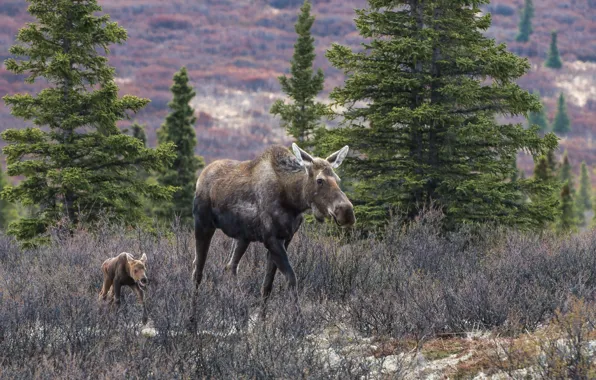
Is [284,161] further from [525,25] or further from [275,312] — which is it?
[525,25]

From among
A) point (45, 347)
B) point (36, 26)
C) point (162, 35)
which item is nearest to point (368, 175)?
point (36, 26)

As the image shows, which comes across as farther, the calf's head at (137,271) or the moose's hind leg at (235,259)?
the moose's hind leg at (235,259)

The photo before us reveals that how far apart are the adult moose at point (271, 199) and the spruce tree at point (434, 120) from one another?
685cm

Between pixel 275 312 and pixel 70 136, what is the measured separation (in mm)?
11692

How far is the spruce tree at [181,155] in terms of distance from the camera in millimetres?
30469

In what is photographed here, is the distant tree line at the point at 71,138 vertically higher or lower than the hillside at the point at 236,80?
higher

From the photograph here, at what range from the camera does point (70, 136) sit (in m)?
18.3

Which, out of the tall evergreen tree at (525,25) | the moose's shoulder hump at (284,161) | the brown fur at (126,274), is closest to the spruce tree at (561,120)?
the tall evergreen tree at (525,25)

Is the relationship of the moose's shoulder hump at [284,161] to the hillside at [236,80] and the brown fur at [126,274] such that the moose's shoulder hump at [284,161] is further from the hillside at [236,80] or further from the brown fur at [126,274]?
the hillside at [236,80]

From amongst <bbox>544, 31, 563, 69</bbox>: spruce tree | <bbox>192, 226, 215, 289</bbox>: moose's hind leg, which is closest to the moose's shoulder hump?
<bbox>192, 226, 215, 289</bbox>: moose's hind leg

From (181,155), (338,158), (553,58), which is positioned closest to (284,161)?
Answer: (338,158)

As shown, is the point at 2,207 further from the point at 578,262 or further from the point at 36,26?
the point at 578,262

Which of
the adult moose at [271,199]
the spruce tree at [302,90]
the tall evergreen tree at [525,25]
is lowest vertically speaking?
the tall evergreen tree at [525,25]

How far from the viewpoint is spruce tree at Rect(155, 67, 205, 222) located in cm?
3047
